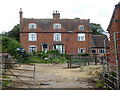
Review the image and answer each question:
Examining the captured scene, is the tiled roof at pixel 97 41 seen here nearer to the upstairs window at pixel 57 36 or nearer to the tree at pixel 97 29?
the upstairs window at pixel 57 36

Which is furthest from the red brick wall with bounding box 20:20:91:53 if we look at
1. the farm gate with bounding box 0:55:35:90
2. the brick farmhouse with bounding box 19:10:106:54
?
the farm gate with bounding box 0:55:35:90

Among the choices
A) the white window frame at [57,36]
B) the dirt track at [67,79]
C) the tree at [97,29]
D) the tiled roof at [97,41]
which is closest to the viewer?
the dirt track at [67,79]

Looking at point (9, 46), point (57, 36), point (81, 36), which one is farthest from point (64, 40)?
point (9, 46)

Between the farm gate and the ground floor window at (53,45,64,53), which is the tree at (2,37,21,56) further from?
the farm gate

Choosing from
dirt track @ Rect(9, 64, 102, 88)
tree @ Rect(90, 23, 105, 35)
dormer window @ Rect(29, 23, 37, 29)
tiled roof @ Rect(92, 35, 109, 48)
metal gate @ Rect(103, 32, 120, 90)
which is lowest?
dirt track @ Rect(9, 64, 102, 88)

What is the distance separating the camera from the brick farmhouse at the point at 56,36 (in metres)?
39.2

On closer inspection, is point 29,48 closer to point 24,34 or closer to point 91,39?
point 24,34

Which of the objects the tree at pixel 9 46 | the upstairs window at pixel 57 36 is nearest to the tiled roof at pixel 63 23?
the upstairs window at pixel 57 36

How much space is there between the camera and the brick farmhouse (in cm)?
3922

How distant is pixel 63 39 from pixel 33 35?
614cm

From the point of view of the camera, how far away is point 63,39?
131 ft

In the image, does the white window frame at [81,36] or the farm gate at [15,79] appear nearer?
the farm gate at [15,79]

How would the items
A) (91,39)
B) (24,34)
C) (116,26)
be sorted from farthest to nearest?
(91,39) → (24,34) → (116,26)

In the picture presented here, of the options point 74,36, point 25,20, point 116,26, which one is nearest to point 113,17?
point 116,26
